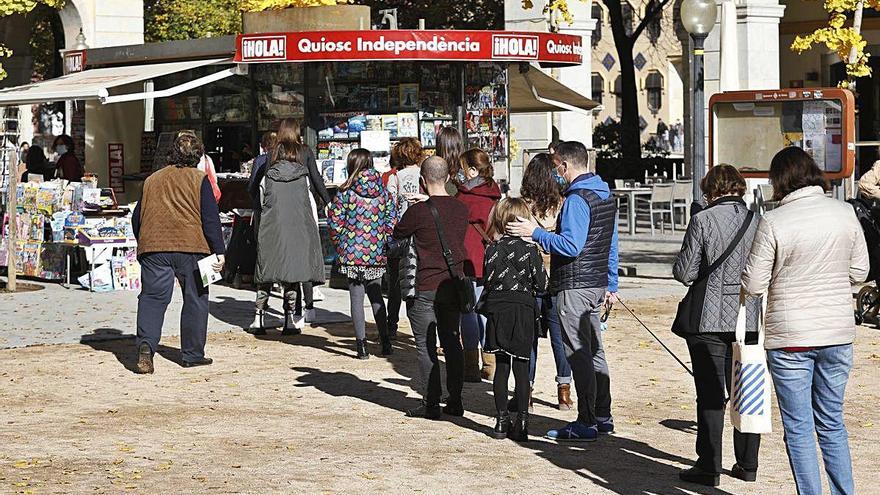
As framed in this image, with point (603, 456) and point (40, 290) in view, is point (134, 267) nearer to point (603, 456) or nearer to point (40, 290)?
point (40, 290)

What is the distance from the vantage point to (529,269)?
8.79 meters

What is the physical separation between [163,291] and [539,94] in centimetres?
1135

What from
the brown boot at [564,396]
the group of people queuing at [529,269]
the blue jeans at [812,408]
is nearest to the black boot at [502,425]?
the group of people queuing at [529,269]

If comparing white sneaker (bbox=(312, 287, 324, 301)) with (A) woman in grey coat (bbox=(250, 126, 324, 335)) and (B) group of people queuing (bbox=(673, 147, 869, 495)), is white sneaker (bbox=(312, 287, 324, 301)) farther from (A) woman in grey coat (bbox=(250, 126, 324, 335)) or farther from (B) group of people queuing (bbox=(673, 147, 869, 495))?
(B) group of people queuing (bbox=(673, 147, 869, 495))

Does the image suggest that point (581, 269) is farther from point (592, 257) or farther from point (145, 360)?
point (145, 360)

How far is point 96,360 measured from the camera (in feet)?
40.2

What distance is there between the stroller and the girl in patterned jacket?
13.7 ft

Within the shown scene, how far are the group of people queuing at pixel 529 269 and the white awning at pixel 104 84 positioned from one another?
14.3 feet

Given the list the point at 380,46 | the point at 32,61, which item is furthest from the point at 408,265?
the point at 32,61

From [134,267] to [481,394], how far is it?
8.01 m

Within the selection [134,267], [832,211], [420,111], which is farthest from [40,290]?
[832,211]

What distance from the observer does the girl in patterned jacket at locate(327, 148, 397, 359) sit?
12.1 m

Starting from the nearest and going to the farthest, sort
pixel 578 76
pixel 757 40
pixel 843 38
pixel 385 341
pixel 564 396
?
1. pixel 564 396
2. pixel 385 341
3. pixel 843 38
4. pixel 757 40
5. pixel 578 76

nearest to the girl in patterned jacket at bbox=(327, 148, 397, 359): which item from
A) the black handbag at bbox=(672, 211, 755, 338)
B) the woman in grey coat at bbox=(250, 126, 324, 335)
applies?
the woman in grey coat at bbox=(250, 126, 324, 335)
